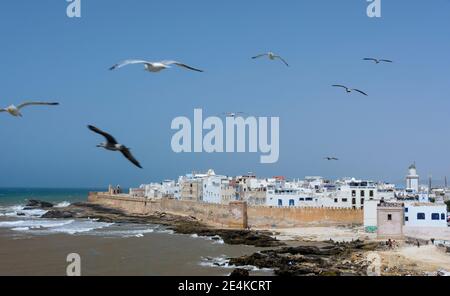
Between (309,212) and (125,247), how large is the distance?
17415 millimetres

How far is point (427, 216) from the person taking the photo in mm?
34844

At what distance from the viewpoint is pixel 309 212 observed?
4866 centimetres

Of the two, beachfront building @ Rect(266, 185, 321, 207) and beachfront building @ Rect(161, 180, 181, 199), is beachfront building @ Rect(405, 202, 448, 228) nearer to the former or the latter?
beachfront building @ Rect(266, 185, 321, 207)

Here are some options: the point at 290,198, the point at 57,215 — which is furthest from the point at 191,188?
the point at 57,215

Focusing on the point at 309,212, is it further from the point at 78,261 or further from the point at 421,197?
the point at 78,261

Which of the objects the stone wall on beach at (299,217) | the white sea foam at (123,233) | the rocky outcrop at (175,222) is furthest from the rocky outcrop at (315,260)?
the white sea foam at (123,233)

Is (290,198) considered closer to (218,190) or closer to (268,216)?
(268,216)

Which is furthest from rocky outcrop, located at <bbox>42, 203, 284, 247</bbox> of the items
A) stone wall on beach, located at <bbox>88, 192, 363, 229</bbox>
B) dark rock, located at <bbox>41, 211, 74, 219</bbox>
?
stone wall on beach, located at <bbox>88, 192, 363, 229</bbox>

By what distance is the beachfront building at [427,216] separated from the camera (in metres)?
34.6

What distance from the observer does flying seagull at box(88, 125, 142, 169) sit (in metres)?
11.3

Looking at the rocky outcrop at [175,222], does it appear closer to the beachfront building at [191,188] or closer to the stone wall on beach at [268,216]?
the stone wall on beach at [268,216]

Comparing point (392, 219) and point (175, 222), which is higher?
point (392, 219)

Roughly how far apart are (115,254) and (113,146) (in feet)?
71.8

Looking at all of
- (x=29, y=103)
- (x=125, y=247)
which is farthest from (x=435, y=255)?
(x=29, y=103)
